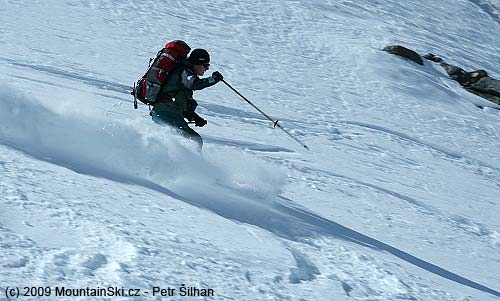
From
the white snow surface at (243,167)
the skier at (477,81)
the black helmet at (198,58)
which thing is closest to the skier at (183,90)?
the black helmet at (198,58)

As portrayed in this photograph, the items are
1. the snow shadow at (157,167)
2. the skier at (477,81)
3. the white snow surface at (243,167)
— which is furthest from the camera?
the skier at (477,81)

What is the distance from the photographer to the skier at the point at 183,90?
336 inches

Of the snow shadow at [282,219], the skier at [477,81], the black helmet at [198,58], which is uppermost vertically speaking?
the black helmet at [198,58]

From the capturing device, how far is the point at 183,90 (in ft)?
29.1

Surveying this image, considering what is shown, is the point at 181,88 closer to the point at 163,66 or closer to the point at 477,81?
the point at 163,66

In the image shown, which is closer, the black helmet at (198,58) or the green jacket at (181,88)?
the green jacket at (181,88)

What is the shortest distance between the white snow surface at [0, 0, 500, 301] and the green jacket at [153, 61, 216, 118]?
1.03ft

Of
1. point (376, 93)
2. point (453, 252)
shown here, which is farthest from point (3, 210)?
point (376, 93)

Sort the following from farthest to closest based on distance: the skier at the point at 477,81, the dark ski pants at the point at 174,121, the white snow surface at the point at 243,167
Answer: the skier at the point at 477,81 → the dark ski pants at the point at 174,121 → the white snow surface at the point at 243,167

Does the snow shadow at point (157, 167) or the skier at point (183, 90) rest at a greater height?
the skier at point (183, 90)

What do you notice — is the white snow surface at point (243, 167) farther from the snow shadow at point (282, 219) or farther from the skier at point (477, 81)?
the skier at point (477, 81)

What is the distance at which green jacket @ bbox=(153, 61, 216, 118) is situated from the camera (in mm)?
8531

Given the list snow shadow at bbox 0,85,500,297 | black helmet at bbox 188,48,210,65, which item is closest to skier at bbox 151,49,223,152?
black helmet at bbox 188,48,210,65

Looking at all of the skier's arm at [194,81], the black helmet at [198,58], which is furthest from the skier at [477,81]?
the skier's arm at [194,81]
